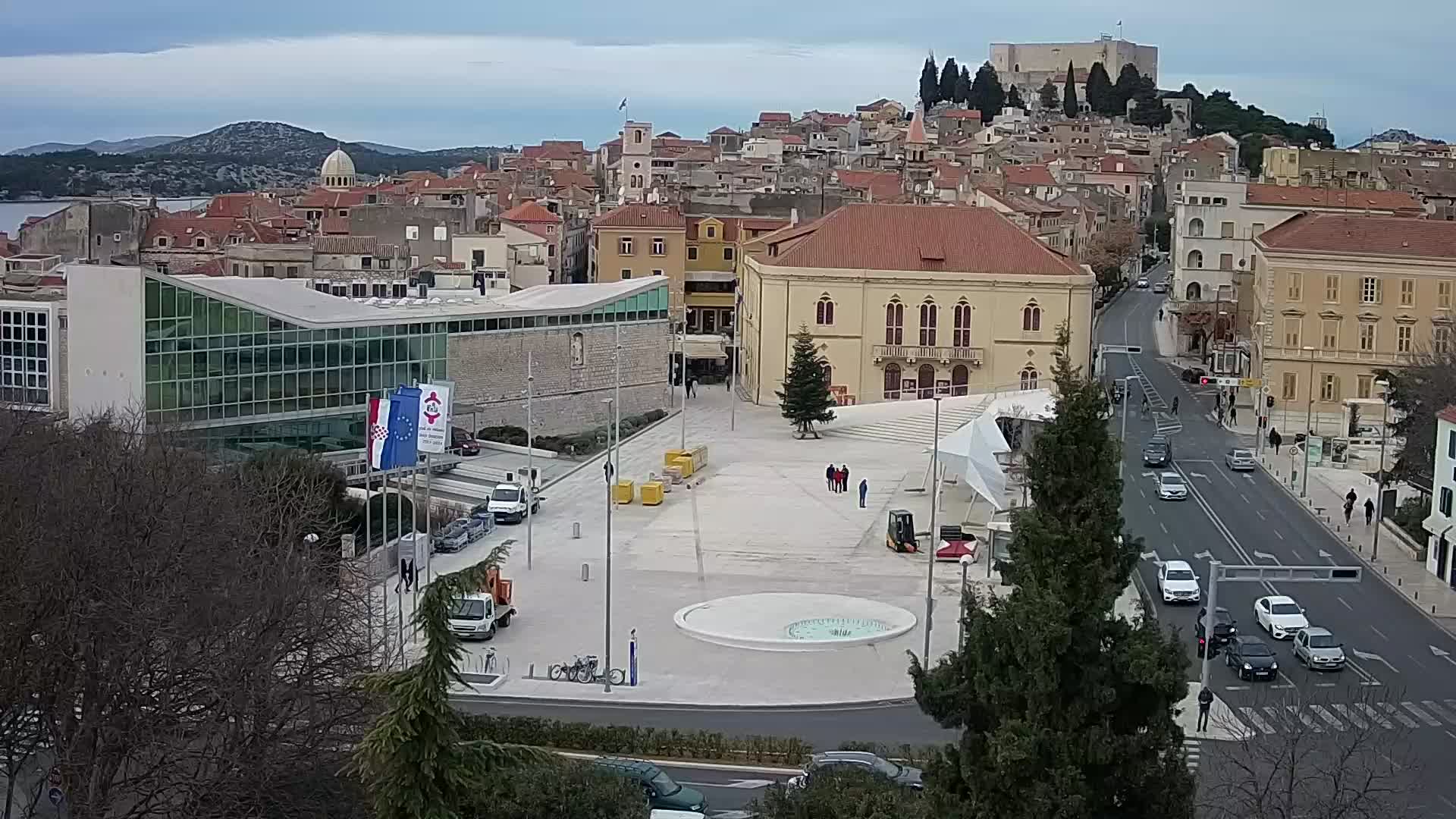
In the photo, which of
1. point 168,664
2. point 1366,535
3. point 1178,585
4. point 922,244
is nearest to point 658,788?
point 168,664

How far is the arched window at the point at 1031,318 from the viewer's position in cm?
5678

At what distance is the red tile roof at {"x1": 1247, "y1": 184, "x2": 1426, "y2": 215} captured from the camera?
232 ft

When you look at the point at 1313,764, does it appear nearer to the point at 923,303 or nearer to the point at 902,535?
the point at 902,535

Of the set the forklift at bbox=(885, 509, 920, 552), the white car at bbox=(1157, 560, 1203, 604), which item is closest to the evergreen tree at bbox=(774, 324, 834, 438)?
the forklift at bbox=(885, 509, 920, 552)

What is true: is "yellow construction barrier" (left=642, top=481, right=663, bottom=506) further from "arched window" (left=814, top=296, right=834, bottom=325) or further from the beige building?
the beige building

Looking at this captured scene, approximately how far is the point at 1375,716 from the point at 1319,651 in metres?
3.37

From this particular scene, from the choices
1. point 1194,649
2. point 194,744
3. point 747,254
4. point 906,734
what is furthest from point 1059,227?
point 194,744

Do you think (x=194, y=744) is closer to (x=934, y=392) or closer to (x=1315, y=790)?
(x=1315, y=790)

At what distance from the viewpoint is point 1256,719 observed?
24.3 m

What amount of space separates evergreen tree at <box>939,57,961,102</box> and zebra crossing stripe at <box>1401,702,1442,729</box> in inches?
6183

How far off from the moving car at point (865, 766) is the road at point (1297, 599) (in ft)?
13.3

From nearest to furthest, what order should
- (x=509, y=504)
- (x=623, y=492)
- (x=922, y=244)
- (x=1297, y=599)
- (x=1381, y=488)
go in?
(x=1297, y=599), (x=1381, y=488), (x=509, y=504), (x=623, y=492), (x=922, y=244)

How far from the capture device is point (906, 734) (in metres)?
24.4

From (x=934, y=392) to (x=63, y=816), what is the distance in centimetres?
→ 3999
